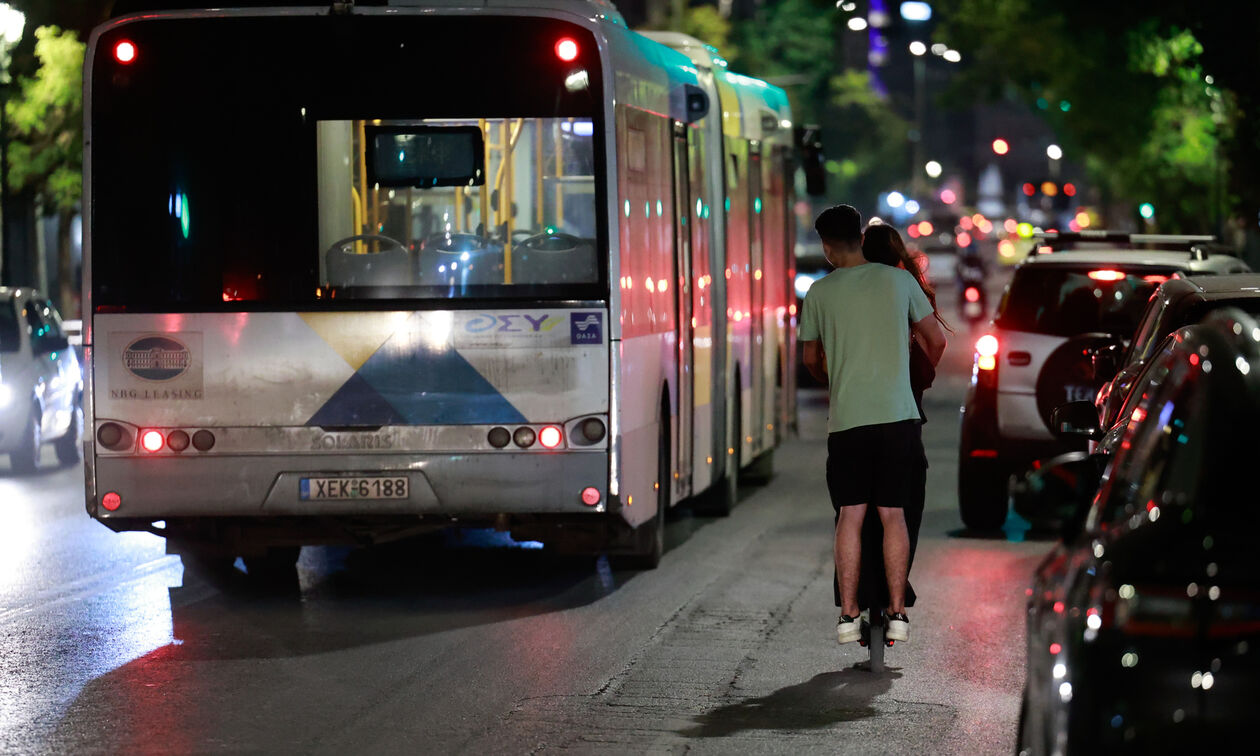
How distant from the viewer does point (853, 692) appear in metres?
8.91

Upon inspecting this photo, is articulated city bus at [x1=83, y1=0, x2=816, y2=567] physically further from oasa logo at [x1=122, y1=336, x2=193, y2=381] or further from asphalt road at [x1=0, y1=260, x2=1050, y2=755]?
asphalt road at [x1=0, y1=260, x2=1050, y2=755]

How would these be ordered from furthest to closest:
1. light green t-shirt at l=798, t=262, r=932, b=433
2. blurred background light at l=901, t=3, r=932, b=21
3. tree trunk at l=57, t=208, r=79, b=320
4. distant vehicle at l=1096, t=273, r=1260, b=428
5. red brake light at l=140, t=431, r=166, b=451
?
blurred background light at l=901, t=3, r=932, b=21 < tree trunk at l=57, t=208, r=79, b=320 < red brake light at l=140, t=431, r=166, b=451 < distant vehicle at l=1096, t=273, r=1260, b=428 < light green t-shirt at l=798, t=262, r=932, b=433

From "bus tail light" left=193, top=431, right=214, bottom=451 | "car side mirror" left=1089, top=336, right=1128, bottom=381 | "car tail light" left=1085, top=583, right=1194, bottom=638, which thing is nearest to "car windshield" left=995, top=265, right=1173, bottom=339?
"car side mirror" left=1089, top=336, right=1128, bottom=381

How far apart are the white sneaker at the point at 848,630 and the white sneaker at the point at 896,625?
118mm

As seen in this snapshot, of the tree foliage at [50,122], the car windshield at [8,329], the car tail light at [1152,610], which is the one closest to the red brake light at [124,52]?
the car tail light at [1152,610]

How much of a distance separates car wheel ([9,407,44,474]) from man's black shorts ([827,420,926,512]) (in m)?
12.4

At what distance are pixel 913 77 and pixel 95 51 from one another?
174 metres

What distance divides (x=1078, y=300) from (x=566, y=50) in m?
4.45

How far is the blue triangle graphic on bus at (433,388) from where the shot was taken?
11109 mm

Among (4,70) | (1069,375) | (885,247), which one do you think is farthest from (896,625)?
(4,70)

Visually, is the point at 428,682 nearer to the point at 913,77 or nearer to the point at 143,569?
the point at 143,569

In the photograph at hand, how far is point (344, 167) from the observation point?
11.3 metres

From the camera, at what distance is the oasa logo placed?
11172 millimetres

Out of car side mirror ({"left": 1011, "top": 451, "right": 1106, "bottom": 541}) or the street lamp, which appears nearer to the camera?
car side mirror ({"left": 1011, "top": 451, "right": 1106, "bottom": 541})
